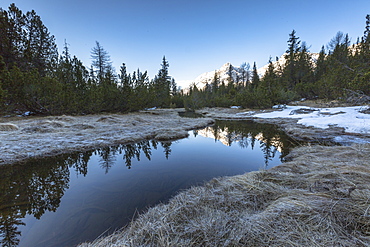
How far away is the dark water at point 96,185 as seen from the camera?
2717mm

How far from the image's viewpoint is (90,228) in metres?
2.75

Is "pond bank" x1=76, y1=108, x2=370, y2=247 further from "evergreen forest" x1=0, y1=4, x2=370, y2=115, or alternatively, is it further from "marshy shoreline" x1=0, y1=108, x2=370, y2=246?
"evergreen forest" x1=0, y1=4, x2=370, y2=115

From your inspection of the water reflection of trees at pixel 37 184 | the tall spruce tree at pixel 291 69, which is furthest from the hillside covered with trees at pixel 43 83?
the tall spruce tree at pixel 291 69

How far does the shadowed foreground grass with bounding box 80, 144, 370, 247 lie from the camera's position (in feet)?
5.68

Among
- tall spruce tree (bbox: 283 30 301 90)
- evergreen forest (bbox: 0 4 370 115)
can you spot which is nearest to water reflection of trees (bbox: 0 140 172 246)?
evergreen forest (bbox: 0 4 370 115)

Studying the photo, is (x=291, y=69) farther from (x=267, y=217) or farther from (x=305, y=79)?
(x=267, y=217)

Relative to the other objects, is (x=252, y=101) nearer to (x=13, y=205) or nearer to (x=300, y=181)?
(x=300, y=181)

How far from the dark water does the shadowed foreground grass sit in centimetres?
103

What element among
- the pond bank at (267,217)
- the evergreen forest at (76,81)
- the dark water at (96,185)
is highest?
the evergreen forest at (76,81)

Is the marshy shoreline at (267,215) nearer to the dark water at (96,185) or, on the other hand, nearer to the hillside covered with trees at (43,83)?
the dark water at (96,185)

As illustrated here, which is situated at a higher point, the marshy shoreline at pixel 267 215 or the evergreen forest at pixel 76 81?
the evergreen forest at pixel 76 81

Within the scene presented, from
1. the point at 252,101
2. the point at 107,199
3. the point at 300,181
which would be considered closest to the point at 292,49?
the point at 252,101

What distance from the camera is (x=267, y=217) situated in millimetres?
2090

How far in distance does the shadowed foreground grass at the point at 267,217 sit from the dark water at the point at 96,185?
1.03 metres
